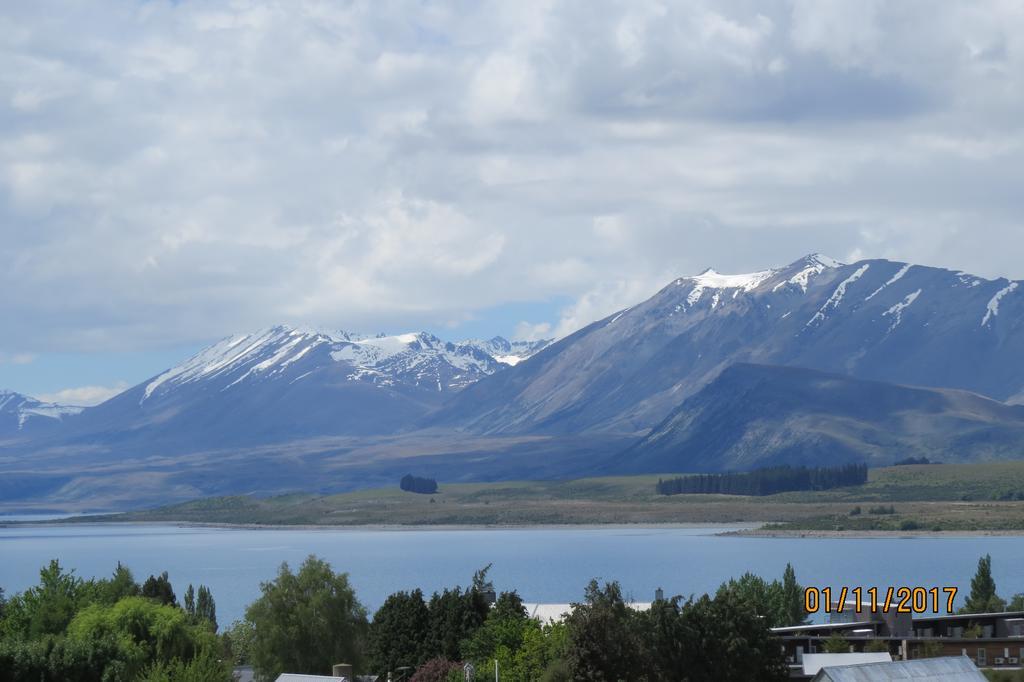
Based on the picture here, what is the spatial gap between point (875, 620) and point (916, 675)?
215ft

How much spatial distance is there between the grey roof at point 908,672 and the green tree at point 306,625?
56.0m

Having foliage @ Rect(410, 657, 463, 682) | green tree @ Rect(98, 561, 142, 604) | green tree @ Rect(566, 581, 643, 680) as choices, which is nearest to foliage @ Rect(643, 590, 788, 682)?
green tree @ Rect(566, 581, 643, 680)

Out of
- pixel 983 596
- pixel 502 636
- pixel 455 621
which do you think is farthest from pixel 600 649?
pixel 983 596

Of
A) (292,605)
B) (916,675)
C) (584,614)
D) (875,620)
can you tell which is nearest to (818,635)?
(875,620)

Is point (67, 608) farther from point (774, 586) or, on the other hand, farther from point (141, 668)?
point (774, 586)

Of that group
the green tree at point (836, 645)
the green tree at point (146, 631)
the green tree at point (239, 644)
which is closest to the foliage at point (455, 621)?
the green tree at point (146, 631)

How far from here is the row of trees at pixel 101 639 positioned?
233 ft

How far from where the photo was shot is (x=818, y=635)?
105 m

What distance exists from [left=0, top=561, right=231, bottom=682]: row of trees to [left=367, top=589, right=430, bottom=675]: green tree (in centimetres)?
848

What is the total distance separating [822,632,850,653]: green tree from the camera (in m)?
94.4

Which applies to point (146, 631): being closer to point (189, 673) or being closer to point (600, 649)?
point (189, 673)

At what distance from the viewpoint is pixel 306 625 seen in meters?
99.4

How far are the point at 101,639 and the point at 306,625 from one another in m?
23.2

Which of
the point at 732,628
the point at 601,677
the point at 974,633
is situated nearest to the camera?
the point at 601,677
